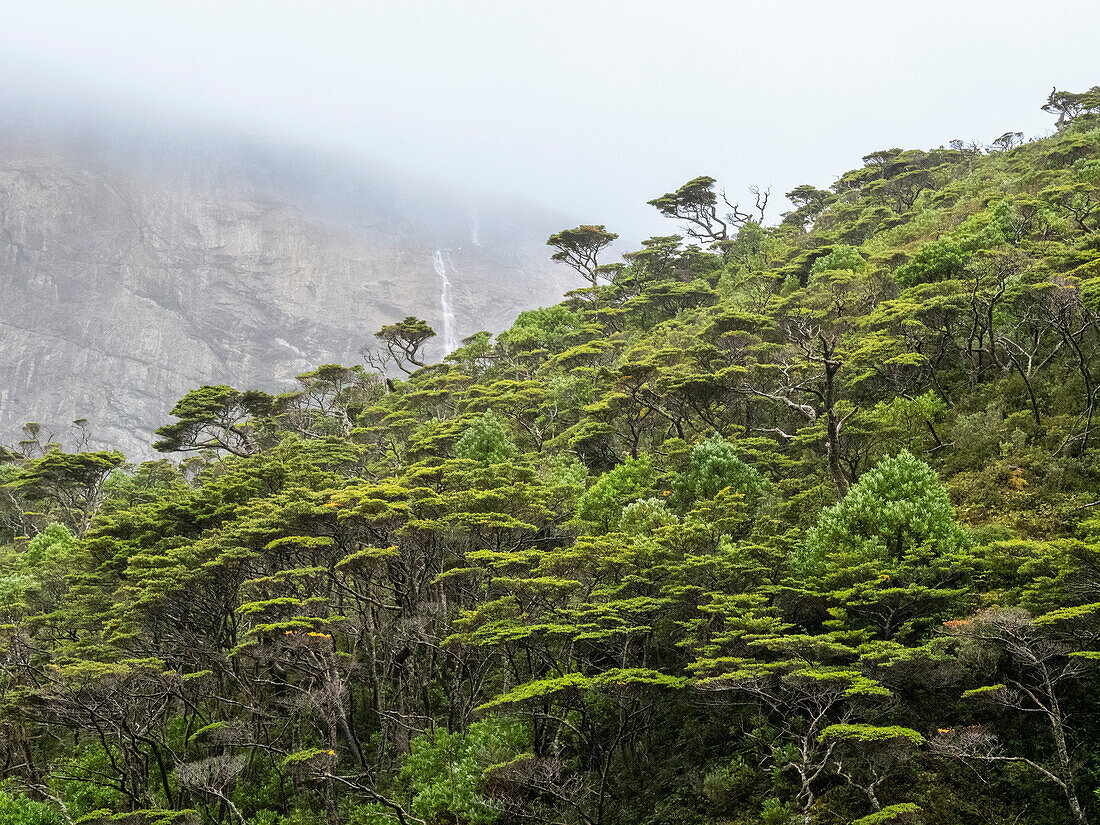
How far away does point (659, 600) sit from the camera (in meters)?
15.2

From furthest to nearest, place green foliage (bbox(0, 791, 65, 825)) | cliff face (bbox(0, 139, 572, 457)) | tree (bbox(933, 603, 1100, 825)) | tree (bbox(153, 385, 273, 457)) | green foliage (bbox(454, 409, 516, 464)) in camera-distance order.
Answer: cliff face (bbox(0, 139, 572, 457)), tree (bbox(153, 385, 273, 457)), green foliage (bbox(454, 409, 516, 464)), green foliage (bbox(0, 791, 65, 825)), tree (bbox(933, 603, 1100, 825))

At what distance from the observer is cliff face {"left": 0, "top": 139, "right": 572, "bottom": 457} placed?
111 meters

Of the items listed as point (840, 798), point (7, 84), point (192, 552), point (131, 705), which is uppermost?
point (7, 84)

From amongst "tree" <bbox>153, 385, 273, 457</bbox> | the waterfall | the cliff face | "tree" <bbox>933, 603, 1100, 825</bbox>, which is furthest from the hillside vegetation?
the waterfall

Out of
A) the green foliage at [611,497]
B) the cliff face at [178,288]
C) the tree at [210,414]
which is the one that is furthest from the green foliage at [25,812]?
the cliff face at [178,288]

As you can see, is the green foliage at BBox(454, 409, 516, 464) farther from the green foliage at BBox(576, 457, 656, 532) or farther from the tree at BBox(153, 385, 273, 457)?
the tree at BBox(153, 385, 273, 457)

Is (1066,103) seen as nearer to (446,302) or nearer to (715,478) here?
(715,478)

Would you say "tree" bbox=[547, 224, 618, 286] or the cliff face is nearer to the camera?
"tree" bbox=[547, 224, 618, 286]

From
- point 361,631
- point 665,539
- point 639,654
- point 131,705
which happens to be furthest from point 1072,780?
point 131,705

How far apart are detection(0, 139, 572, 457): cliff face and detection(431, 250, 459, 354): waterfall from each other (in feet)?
2.05

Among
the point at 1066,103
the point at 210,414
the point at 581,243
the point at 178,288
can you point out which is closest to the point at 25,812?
the point at 210,414

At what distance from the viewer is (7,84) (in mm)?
159625

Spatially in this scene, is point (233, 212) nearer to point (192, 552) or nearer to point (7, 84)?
point (7, 84)

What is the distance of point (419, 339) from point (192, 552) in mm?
25460
